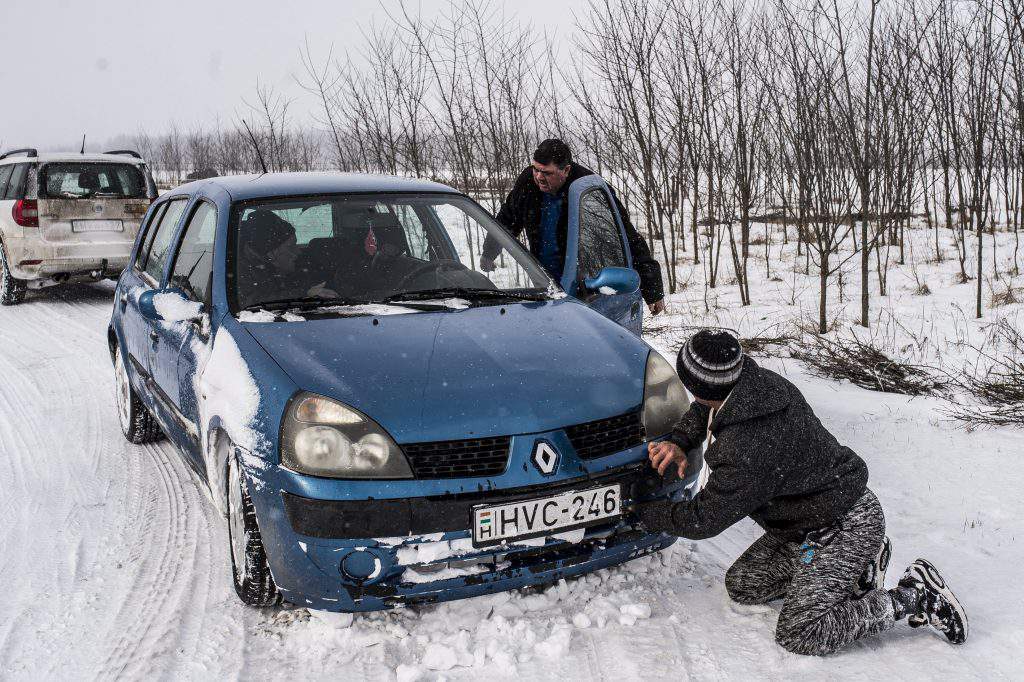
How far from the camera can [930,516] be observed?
11.5 feet

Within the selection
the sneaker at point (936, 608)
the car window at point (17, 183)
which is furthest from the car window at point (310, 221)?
the car window at point (17, 183)

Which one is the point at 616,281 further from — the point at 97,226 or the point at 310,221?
the point at 97,226

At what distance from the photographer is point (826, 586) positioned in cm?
249

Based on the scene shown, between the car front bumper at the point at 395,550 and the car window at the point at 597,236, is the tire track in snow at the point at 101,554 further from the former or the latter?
the car window at the point at 597,236

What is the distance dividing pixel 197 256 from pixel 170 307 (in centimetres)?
26

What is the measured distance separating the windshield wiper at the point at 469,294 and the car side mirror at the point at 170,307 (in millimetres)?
773

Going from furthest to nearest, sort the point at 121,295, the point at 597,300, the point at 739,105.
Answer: the point at 739,105
the point at 121,295
the point at 597,300

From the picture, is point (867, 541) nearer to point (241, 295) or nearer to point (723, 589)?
point (723, 589)

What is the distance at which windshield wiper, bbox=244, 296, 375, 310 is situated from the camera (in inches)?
122

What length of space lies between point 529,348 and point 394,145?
383 inches

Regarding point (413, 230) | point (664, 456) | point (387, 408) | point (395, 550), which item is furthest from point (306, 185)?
point (664, 456)

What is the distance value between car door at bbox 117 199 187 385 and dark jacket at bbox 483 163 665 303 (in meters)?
1.85

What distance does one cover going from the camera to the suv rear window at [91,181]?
9.35 metres

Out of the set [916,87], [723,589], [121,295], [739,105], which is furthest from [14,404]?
[916,87]
